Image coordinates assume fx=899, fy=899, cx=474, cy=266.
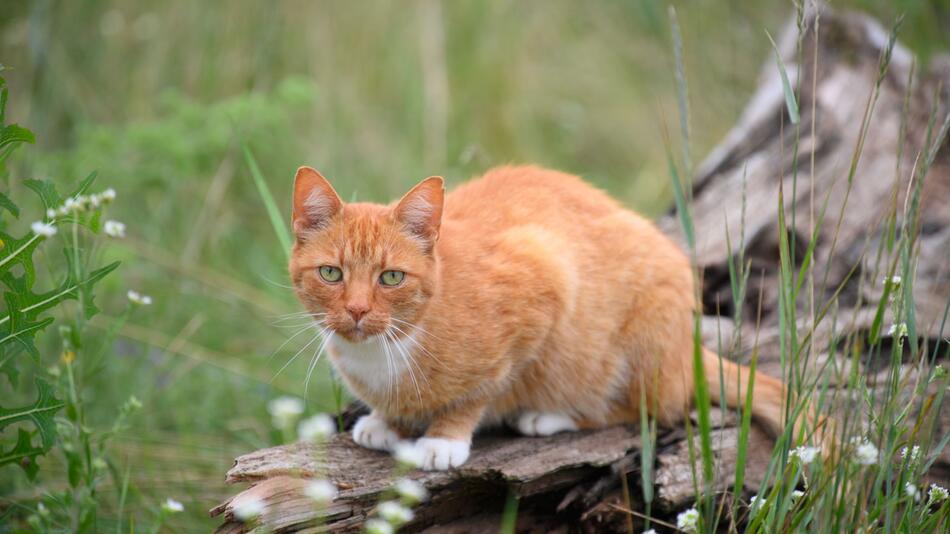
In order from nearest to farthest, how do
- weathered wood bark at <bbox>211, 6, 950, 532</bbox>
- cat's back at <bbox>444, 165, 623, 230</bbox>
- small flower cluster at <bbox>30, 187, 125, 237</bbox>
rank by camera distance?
small flower cluster at <bbox>30, 187, 125, 237</bbox>, weathered wood bark at <bbox>211, 6, 950, 532</bbox>, cat's back at <bbox>444, 165, 623, 230</bbox>

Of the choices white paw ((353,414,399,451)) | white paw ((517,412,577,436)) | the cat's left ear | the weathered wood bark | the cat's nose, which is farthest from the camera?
white paw ((517,412,577,436))

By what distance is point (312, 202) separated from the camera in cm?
297

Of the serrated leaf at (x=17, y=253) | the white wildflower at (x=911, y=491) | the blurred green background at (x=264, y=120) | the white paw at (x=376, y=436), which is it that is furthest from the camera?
the blurred green background at (x=264, y=120)

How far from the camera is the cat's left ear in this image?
2900mm

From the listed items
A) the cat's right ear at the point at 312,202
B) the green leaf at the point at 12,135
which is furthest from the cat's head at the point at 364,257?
the green leaf at the point at 12,135

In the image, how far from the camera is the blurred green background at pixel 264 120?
14.5 feet

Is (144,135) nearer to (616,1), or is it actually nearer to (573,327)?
(573,327)

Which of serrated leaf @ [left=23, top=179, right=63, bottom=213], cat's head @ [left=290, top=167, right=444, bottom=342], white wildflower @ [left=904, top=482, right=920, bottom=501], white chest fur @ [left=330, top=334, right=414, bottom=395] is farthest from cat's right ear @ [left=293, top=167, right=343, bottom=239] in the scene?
white wildflower @ [left=904, top=482, right=920, bottom=501]

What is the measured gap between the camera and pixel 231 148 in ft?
18.0

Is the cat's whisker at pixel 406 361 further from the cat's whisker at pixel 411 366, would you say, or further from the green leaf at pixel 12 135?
the green leaf at pixel 12 135

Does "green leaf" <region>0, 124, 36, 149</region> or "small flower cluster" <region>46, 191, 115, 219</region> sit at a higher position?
"green leaf" <region>0, 124, 36, 149</region>

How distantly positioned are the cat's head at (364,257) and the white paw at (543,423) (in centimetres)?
66

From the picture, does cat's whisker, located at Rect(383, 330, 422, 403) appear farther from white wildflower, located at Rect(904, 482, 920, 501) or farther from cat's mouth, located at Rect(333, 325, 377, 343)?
white wildflower, located at Rect(904, 482, 920, 501)

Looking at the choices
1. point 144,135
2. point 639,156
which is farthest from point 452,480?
point 639,156
